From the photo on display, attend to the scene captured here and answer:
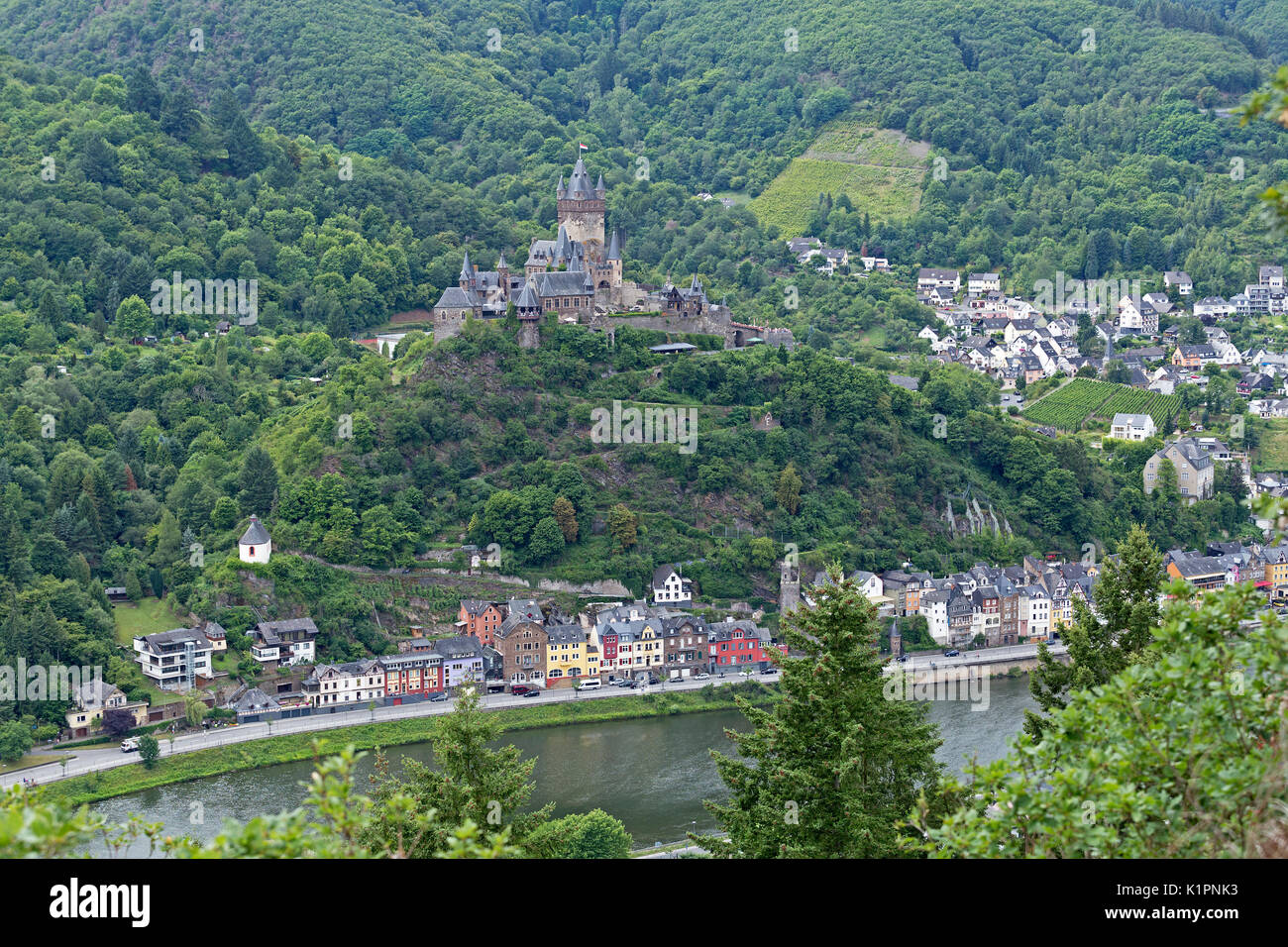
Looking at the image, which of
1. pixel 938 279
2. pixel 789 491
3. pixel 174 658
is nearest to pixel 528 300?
pixel 789 491

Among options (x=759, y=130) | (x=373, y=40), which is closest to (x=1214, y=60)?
(x=759, y=130)

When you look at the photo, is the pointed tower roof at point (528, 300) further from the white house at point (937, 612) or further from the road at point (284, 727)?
the white house at point (937, 612)

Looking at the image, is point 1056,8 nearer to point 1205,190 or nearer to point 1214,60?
Answer: point 1214,60

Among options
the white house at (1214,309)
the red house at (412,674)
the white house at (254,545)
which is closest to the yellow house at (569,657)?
the red house at (412,674)

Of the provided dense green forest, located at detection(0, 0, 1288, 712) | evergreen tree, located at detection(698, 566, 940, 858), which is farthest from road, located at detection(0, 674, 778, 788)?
evergreen tree, located at detection(698, 566, 940, 858)

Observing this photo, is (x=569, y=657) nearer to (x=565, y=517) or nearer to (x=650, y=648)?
(x=650, y=648)

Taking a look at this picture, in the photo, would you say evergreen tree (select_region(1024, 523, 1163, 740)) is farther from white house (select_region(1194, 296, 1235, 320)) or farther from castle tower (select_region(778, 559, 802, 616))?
white house (select_region(1194, 296, 1235, 320))
